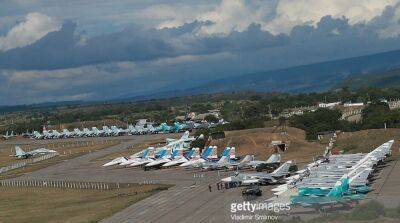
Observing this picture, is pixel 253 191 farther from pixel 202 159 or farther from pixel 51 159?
pixel 51 159

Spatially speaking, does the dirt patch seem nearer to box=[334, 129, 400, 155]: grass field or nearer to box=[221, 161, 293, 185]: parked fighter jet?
box=[334, 129, 400, 155]: grass field

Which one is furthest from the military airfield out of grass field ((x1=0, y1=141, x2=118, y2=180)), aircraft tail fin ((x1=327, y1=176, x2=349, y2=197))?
aircraft tail fin ((x1=327, y1=176, x2=349, y2=197))

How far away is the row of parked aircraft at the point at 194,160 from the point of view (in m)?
99.1

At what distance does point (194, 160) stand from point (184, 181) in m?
15.4

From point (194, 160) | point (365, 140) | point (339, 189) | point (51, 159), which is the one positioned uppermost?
point (365, 140)

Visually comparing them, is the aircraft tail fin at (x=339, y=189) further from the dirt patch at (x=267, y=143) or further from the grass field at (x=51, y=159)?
the grass field at (x=51, y=159)

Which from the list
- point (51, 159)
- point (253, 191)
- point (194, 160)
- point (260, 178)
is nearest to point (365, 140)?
point (194, 160)

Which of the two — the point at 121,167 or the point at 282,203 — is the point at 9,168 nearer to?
the point at 121,167

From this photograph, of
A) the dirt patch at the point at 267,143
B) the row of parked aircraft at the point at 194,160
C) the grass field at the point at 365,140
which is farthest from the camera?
the dirt patch at the point at 267,143

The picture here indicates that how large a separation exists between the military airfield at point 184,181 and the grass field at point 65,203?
53.6 inches

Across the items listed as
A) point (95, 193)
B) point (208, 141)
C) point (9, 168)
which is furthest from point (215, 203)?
point (9, 168)

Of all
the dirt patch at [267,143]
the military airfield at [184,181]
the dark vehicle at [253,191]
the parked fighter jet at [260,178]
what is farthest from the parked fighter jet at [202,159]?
the dark vehicle at [253,191]

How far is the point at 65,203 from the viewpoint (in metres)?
83.1

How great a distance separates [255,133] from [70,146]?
79491 mm
